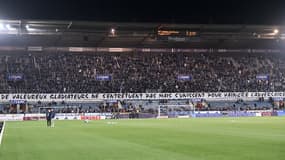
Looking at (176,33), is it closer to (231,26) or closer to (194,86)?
(231,26)

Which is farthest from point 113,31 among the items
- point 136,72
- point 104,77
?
point 136,72

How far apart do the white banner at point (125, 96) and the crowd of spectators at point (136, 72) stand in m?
1.06

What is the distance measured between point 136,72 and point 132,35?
9784 mm

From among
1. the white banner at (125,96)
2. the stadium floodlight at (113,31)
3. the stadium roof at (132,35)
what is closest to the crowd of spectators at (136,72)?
the white banner at (125,96)

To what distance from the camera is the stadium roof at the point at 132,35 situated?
193ft

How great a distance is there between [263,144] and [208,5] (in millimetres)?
36700

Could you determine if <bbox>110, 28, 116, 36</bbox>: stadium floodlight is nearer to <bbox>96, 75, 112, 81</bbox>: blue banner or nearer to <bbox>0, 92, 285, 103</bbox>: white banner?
<bbox>0, 92, 285, 103</bbox>: white banner

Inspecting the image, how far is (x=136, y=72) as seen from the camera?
74.9 meters

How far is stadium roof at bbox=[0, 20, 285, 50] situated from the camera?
58838 millimetres

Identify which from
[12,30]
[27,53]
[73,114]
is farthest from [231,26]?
[27,53]

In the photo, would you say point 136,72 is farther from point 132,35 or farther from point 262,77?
point 262,77

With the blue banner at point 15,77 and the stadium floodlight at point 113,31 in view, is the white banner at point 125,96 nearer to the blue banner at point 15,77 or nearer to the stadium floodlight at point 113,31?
the blue banner at point 15,77

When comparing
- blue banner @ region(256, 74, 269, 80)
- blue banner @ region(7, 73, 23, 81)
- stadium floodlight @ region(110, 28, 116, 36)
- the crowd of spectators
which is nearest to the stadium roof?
stadium floodlight @ region(110, 28, 116, 36)

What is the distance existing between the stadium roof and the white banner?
25.9ft
